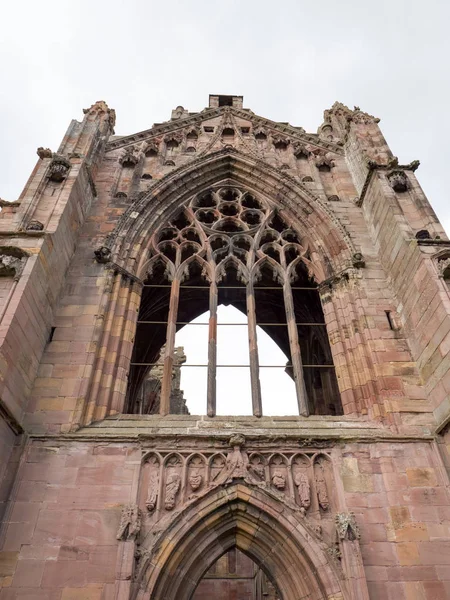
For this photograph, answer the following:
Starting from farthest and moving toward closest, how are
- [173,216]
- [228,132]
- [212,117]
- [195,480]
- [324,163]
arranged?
[212,117], [228,132], [324,163], [173,216], [195,480]

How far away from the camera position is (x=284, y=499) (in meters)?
6.79

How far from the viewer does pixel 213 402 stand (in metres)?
8.24

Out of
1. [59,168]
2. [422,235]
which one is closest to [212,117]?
[59,168]

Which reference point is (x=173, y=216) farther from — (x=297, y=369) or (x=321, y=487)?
(x=321, y=487)

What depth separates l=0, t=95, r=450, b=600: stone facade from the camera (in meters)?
A: 6.29

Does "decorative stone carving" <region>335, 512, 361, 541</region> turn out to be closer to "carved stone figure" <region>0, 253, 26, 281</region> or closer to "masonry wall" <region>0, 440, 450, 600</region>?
"masonry wall" <region>0, 440, 450, 600</region>

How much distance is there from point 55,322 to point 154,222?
3.62m

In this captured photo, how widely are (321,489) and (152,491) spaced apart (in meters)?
2.49

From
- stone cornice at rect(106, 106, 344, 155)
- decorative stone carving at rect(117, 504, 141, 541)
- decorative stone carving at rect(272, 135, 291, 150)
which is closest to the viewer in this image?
decorative stone carving at rect(117, 504, 141, 541)

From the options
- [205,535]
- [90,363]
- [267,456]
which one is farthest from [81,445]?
[267,456]

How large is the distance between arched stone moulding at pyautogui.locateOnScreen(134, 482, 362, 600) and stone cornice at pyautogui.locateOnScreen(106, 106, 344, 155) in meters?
10.3

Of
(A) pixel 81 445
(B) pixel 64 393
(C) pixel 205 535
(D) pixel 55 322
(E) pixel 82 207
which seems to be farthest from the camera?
(E) pixel 82 207

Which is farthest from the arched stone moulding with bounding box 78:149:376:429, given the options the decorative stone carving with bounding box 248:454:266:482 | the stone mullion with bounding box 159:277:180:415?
the decorative stone carving with bounding box 248:454:266:482

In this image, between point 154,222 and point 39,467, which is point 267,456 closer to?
point 39,467
